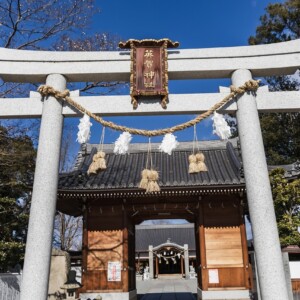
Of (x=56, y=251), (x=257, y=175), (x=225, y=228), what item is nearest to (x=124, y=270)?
(x=56, y=251)

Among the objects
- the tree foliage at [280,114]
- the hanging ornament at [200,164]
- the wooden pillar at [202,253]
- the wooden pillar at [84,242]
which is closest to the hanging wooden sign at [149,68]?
the hanging ornament at [200,164]

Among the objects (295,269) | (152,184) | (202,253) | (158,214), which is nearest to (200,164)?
(152,184)

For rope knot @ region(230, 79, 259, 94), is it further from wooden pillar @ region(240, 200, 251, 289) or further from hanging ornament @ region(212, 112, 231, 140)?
wooden pillar @ region(240, 200, 251, 289)

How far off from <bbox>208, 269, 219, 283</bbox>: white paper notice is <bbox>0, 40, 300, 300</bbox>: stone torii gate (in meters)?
7.16

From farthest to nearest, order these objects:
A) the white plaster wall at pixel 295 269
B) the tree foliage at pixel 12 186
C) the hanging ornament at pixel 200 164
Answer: the tree foliage at pixel 12 186
the white plaster wall at pixel 295 269
the hanging ornament at pixel 200 164

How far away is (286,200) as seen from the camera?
1424 centimetres

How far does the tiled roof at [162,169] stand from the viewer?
490 inches

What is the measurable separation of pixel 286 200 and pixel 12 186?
37.1 ft

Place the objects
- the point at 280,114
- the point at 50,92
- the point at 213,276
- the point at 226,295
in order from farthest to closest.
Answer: the point at 280,114
the point at 213,276
the point at 226,295
the point at 50,92

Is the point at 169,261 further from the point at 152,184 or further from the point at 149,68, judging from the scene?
the point at 149,68

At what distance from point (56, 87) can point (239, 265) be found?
9.45 metres

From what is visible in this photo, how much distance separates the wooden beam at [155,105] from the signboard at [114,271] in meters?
7.72

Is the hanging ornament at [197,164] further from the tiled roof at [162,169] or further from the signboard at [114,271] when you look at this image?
the signboard at [114,271]

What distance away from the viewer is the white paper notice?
12289 mm
